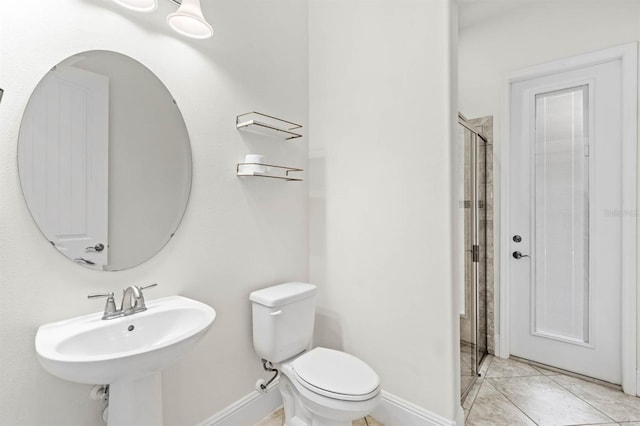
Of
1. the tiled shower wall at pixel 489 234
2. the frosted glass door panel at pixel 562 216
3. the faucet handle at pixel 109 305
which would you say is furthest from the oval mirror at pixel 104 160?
the frosted glass door panel at pixel 562 216

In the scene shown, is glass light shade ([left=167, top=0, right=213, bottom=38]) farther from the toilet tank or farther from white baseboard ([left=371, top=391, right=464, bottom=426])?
white baseboard ([left=371, top=391, right=464, bottom=426])

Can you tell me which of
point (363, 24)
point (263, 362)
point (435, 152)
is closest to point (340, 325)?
point (263, 362)

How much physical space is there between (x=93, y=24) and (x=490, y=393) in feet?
9.85

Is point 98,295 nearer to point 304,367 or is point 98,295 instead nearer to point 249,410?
point 304,367

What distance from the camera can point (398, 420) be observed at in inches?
70.0

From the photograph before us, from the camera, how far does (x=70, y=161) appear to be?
1188 millimetres


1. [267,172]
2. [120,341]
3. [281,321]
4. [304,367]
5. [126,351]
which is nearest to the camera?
[126,351]

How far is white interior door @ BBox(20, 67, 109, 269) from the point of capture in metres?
1.10

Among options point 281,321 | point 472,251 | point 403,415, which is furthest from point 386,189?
point 403,415

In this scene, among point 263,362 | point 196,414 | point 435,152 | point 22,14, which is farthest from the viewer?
point 263,362

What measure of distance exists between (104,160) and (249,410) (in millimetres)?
1560

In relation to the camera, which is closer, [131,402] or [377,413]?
[131,402]

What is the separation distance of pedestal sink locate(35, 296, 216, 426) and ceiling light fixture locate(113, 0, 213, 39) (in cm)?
125

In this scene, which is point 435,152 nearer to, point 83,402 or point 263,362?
point 263,362
